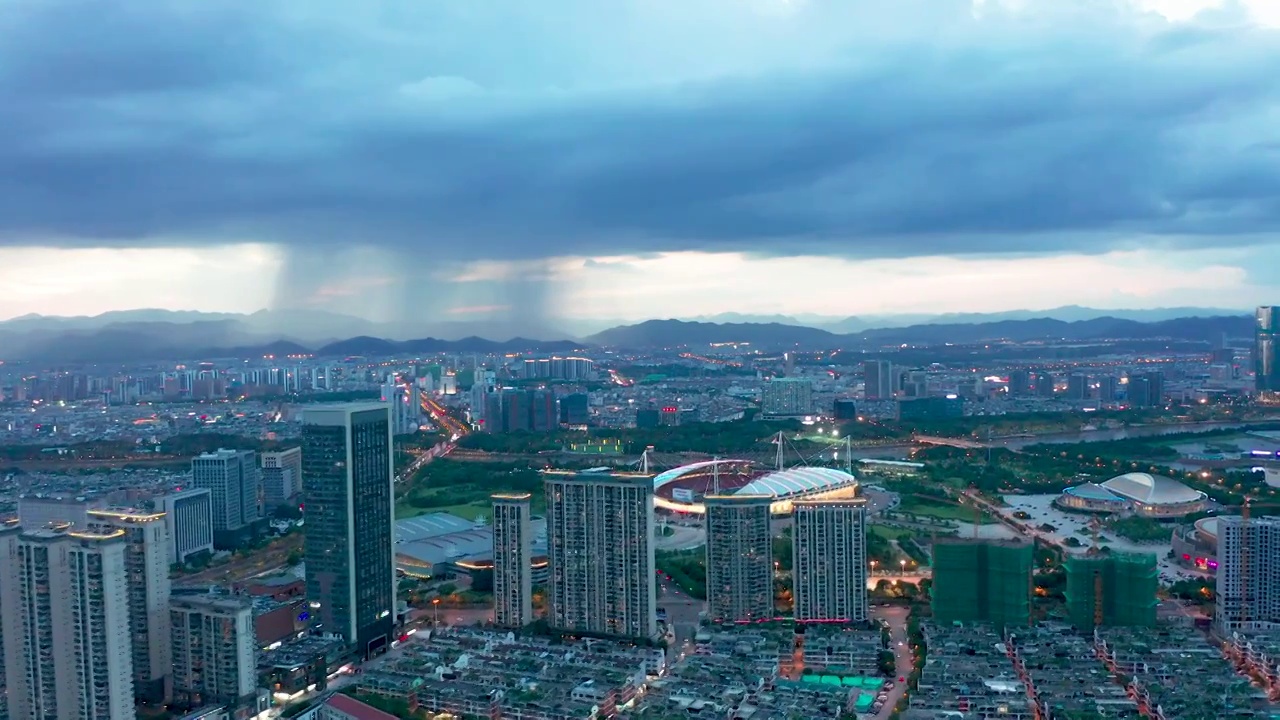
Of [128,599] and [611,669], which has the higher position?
[128,599]

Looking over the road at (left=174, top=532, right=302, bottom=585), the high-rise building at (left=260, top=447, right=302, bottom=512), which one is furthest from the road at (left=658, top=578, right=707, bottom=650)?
the high-rise building at (left=260, top=447, right=302, bottom=512)

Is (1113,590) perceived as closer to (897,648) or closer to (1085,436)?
(897,648)

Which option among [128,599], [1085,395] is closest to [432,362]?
[1085,395]

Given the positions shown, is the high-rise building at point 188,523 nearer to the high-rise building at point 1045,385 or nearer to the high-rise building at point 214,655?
the high-rise building at point 214,655

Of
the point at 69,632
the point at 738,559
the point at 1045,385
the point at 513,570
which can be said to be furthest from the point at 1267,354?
the point at 69,632

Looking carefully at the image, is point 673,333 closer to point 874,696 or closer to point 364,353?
point 364,353

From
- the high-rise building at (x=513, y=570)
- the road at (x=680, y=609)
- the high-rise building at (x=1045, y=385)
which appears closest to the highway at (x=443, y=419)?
the road at (x=680, y=609)

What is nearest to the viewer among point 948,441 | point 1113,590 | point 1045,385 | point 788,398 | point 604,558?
point 1113,590
